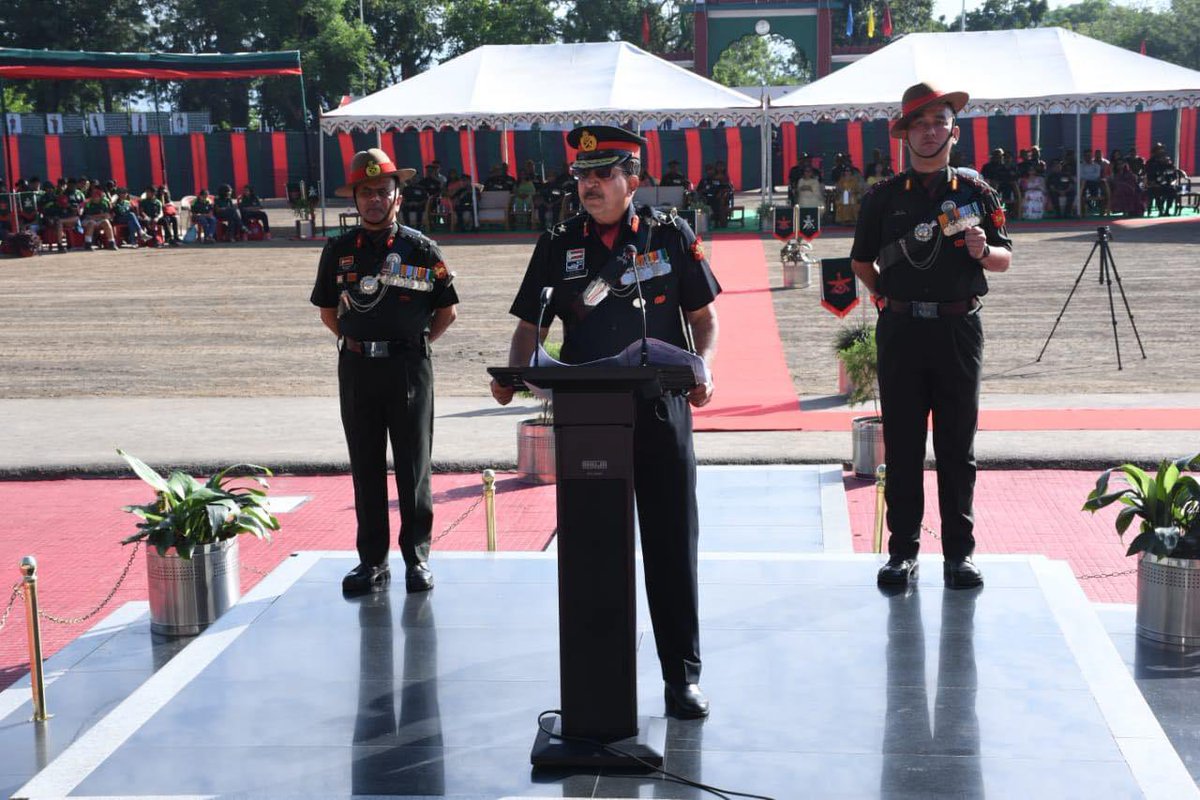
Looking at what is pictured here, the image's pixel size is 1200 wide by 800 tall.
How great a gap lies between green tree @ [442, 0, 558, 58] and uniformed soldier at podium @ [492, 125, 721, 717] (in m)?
58.4

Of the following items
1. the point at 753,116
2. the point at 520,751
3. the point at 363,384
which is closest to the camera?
the point at 520,751

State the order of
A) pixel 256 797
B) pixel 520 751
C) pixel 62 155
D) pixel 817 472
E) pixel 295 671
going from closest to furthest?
pixel 256 797 → pixel 520 751 → pixel 295 671 → pixel 817 472 → pixel 62 155

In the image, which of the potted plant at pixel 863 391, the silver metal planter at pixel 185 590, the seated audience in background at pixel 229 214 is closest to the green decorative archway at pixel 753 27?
the seated audience in background at pixel 229 214

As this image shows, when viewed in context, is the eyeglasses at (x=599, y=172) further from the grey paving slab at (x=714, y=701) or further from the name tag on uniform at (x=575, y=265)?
the grey paving slab at (x=714, y=701)

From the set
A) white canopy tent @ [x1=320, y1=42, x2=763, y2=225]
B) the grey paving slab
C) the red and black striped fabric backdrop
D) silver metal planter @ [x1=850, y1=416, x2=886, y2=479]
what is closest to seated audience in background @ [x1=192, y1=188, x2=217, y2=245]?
white canopy tent @ [x1=320, y1=42, x2=763, y2=225]

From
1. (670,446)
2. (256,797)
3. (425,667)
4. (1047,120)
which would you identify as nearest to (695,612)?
(670,446)

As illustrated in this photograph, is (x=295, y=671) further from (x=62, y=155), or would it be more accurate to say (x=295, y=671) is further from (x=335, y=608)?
(x=62, y=155)

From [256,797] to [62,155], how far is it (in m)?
42.5

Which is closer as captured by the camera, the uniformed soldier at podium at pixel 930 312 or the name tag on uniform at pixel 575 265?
the name tag on uniform at pixel 575 265

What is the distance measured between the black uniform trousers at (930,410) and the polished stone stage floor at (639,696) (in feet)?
1.03

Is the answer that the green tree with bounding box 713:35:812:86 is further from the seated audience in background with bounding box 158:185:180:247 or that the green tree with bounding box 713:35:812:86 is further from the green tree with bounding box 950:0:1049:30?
the seated audience in background with bounding box 158:185:180:247

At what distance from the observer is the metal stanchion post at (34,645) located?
514 cm

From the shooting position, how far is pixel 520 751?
4328 millimetres

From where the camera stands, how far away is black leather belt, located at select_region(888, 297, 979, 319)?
227 inches
